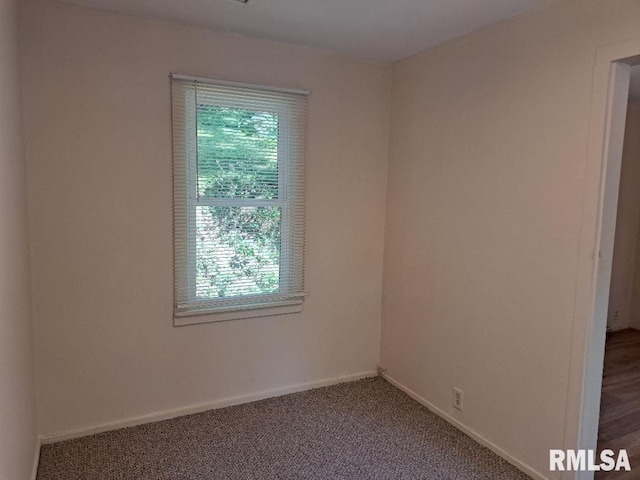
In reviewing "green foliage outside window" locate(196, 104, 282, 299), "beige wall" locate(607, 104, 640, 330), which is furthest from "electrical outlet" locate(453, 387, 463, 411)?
"beige wall" locate(607, 104, 640, 330)

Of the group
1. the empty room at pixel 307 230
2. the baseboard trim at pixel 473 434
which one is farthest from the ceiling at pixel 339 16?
the baseboard trim at pixel 473 434

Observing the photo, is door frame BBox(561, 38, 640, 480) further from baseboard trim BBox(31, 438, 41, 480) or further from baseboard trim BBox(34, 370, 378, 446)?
baseboard trim BBox(31, 438, 41, 480)

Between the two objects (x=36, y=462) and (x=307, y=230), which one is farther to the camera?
(x=307, y=230)

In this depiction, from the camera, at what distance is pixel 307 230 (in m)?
3.09

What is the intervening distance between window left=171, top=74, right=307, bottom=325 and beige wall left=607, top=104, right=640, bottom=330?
12.3 ft

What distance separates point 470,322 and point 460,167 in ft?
3.08

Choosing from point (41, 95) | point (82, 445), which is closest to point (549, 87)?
point (41, 95)

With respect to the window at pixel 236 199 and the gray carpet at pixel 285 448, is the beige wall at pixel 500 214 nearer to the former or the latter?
the gray carpet at pixel 285 448

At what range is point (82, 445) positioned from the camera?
8.08 feet

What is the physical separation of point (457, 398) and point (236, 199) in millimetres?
1872

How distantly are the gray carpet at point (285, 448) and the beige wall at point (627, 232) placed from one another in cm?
320

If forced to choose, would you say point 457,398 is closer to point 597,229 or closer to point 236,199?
point 597,229

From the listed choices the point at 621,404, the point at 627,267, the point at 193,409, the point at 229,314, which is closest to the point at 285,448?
the point at 193,409

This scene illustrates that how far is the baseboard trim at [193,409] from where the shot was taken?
2528 mm
